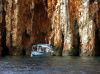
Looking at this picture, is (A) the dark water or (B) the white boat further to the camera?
(B) the white boat

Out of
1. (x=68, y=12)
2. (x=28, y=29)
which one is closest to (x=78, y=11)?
(x=68, y=12)

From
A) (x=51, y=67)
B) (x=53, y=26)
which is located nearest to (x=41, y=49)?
(x=53, y=26)

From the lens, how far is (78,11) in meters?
84.0

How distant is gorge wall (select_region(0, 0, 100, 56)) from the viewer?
268ft

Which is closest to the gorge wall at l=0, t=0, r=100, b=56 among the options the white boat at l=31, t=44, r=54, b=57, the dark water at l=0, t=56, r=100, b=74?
the white boat at l=31, t=44, r=54, b=57

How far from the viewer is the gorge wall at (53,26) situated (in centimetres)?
8156

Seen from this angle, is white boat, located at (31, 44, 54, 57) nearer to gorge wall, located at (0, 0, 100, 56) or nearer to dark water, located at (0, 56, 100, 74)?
gorge wall, located at (0, 0, 100, 56)

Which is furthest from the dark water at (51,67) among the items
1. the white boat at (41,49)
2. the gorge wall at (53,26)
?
the white boat at (41,49)

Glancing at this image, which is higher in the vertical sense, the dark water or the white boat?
the white boat

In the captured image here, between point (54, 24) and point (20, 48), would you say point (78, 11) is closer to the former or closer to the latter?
point (54, 24)

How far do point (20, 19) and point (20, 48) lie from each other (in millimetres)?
5481

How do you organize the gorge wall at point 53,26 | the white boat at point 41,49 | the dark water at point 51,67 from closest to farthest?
the dark water at point 51,67 < the gorge wall at point 53,26 < the white boat at point 41,49

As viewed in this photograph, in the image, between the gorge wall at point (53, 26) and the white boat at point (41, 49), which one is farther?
the white boat at point (41, 49)

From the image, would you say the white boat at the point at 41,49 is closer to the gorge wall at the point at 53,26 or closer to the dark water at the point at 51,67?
the gorge wall at the point at 53,26
